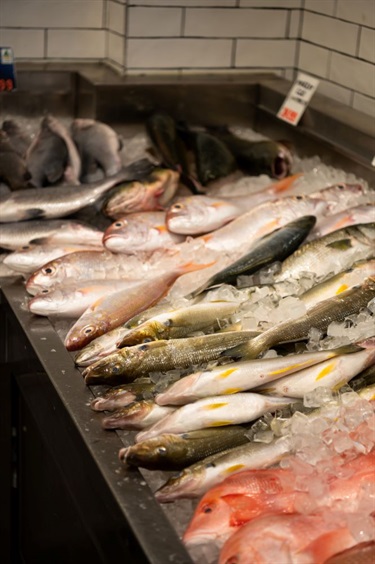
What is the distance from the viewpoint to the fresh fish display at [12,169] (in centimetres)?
335

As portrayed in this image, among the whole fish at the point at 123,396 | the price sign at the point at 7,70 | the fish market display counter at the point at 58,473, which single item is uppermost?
the price sign at the point at 7,70

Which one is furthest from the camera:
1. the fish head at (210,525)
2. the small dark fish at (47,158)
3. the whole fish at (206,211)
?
the small dark fish at (47,158)

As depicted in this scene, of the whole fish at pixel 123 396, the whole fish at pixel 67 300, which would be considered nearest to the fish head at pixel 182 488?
the whole fish at pixel 123 396

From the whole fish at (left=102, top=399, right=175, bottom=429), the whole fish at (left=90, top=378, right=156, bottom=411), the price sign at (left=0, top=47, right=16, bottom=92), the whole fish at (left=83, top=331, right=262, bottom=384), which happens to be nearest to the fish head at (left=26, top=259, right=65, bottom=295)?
the whole fish at (left=83, top=331, right=262, bottom=384)

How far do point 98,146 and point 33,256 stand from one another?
96 cm

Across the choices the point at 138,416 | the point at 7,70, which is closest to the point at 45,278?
the point at 138,416

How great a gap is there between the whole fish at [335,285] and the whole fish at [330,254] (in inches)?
5.0

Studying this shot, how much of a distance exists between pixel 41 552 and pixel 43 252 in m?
0.91

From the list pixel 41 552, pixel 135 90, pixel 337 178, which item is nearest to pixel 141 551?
pixel 41 552

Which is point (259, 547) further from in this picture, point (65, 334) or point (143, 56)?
point (143, 56)

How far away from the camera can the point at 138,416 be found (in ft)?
6.38

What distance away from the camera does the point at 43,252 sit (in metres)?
2.81

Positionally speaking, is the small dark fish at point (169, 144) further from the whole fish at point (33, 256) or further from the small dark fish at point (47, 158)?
the whole fish at point (33, 256)

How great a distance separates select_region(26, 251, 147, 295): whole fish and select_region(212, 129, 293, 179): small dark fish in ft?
3.44
